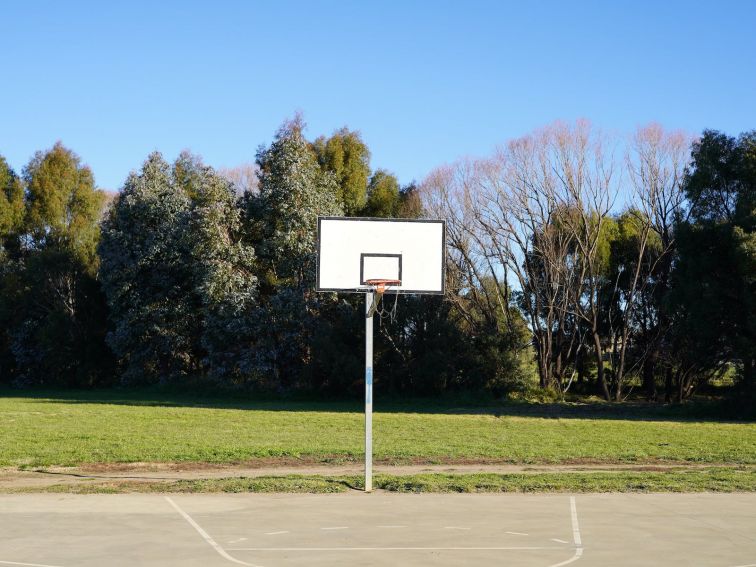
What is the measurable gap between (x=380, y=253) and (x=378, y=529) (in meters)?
6.48

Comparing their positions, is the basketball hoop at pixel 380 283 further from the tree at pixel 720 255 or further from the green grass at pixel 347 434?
the tree at pixel 720 255

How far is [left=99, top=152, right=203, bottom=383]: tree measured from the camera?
49625mm

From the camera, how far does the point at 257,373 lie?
46.1 meters

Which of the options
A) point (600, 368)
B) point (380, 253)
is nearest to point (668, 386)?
point (600, 368)

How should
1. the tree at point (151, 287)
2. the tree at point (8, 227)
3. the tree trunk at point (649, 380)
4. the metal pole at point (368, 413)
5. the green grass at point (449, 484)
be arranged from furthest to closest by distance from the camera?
the tree at point (8, 227), the tree at point (151, 287), the tree trunk at point (649, 380), the green grass at point (449, 484), the metal pole at point (368, 413)

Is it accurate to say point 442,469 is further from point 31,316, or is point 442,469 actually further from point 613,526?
point 31,316

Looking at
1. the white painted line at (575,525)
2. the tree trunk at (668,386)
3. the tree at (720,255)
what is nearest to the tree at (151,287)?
the tree trunk at (668,386)

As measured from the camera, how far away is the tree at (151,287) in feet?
163

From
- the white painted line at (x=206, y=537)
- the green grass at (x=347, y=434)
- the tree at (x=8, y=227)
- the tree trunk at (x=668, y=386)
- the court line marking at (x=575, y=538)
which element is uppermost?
the tree at (x=8, y=227)

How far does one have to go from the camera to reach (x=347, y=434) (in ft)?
84.8

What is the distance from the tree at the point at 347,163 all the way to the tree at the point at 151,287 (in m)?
8.65

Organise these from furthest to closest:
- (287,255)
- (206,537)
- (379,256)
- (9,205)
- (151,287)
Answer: (9,205) → (151,287) → (287,255) → (379,256) → (206,537)

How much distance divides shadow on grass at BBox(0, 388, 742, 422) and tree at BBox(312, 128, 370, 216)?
13644mm

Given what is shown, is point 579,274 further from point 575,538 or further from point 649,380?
point 575,538
